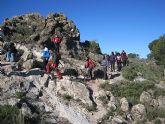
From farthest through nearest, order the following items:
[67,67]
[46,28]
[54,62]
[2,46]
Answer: [46,28] → [2,46] → [67,67] → [54,62]

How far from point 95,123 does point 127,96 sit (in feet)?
16.3

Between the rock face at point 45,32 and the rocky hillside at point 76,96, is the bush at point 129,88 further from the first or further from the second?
the rock face at point 45,32

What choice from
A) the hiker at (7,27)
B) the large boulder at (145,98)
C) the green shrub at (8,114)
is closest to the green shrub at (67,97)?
the green shrub at (8,114)

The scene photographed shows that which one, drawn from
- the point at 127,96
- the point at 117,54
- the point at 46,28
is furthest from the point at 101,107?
the point at 46,28

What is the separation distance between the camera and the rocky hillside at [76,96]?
15.9 m

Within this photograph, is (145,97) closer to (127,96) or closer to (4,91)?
(127,96)

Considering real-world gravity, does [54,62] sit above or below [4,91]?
above

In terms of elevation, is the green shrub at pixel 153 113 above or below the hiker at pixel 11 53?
below

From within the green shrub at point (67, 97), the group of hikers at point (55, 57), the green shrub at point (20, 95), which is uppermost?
the group of hikers at point (55, 57)

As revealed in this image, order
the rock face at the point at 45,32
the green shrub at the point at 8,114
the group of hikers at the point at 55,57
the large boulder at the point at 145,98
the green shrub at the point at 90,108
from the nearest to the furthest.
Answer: the green shrub at the point at 8,114
the green shrub at the point at 90,108
the group of hikers at the point at 55,57
the large boulder at the point at 145,98
the rock face at the point at 45,32

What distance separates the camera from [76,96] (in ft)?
62.9

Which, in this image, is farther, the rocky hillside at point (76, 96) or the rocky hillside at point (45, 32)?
the rocky hillside at point (45, 32)

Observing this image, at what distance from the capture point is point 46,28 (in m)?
32.5

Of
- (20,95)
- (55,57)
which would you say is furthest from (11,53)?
(20,95)
